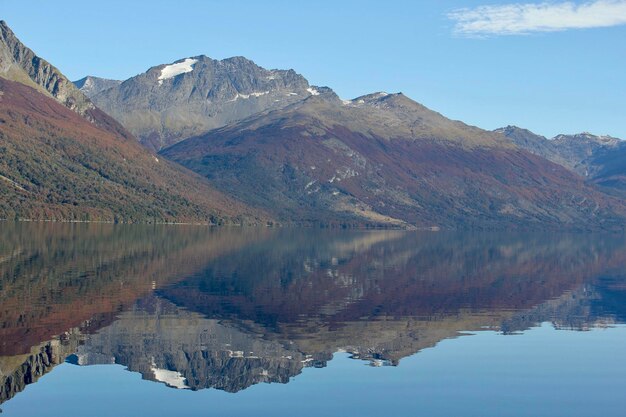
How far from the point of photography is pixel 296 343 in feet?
219

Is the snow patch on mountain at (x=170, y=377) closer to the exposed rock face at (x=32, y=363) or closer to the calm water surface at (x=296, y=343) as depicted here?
the calm water surface at (x=296, y=343)

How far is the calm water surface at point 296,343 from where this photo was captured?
49.4 meters

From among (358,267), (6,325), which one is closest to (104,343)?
(6,325)

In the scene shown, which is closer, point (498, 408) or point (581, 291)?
point (498, 408)

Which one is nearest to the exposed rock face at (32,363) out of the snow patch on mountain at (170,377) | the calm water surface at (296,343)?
the calm water surface at (296,343)

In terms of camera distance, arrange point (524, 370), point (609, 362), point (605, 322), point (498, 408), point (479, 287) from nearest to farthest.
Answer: point (498, 408)
point (524, 370)
point (609, 362)
point (605, 322)
point (479, 287)

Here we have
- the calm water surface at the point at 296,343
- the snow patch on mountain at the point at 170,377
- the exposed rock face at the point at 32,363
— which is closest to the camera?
the exposed rock face at the point at 32,363

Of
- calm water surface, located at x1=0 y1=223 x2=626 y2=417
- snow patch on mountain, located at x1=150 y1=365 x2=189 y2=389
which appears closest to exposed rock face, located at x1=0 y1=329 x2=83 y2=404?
calm water surface, located at x1=0 y1=223 x2=626 y2=417

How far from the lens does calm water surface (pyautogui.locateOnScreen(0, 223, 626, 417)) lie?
49.4 metres

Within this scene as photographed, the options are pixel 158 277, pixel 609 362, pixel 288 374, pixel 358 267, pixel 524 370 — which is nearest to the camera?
pixel 288 374

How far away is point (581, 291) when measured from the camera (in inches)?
4751

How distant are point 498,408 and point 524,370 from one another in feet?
39.4

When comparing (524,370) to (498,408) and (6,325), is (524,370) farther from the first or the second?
(6,325)

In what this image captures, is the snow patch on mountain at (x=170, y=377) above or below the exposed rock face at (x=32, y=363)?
below
